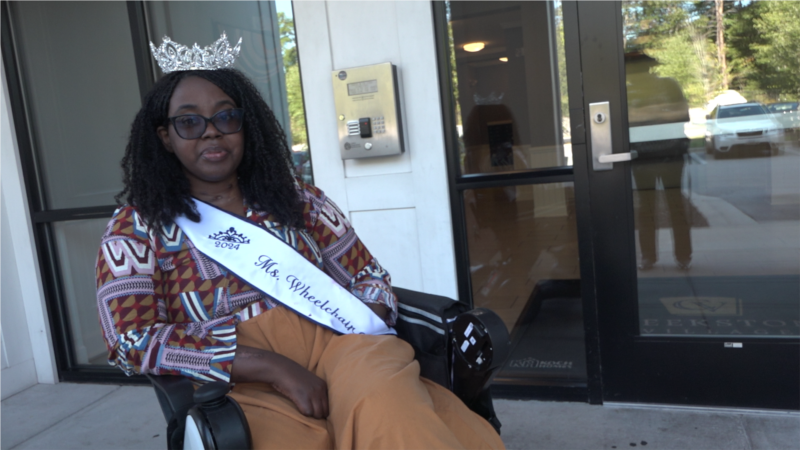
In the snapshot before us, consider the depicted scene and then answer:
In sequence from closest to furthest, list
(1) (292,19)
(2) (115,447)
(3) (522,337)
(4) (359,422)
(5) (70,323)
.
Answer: (4) (359,422) < (2) (115,447) < (1) (292,19) < (3) (522,337) < (5) (70,323)

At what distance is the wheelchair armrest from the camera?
136 centimetres

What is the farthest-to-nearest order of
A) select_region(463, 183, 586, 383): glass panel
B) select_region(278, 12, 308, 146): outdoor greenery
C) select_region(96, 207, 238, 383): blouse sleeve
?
1. select_region(278, 12, 308, 146): outdoor greenery
2. select_region(463, 183, 586, 383): glass panel
3. select_region(96, 207, 238, 383): blouse sleeve

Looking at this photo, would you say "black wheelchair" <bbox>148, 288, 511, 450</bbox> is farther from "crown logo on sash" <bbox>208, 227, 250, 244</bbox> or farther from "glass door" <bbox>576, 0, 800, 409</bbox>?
"glass door" <bbox>576, 0, 800, 409</bbox>

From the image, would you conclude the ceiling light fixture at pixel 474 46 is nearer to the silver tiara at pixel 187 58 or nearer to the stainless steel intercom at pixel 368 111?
the stainless steel intercom at pixel 368 111

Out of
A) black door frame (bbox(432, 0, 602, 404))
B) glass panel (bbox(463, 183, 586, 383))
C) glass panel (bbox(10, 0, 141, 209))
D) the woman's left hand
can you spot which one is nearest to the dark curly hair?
the woman's left hand

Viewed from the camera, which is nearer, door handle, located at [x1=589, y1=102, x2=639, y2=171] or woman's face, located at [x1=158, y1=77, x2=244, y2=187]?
woman's face, located at [x1=158, y1=77, x2=244, y2=187]

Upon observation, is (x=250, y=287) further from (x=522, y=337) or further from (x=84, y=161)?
(x=84, y=161)

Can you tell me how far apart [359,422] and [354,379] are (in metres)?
0.15

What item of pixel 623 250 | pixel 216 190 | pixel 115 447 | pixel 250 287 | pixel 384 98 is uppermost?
pixel 384 98

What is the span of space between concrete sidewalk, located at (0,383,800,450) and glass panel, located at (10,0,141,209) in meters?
1.12

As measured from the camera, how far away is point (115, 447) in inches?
113

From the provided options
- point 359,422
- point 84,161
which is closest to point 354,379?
point 359,422

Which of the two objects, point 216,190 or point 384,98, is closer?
point 216,190

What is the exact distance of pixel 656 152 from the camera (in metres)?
2.55
